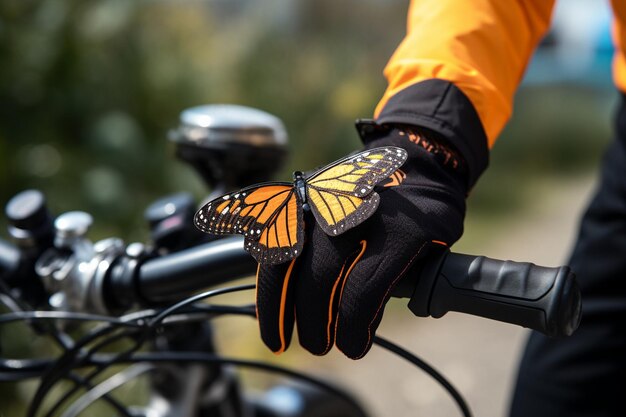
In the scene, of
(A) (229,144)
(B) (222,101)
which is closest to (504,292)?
(A) (229,144)

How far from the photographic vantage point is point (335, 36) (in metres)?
6.24

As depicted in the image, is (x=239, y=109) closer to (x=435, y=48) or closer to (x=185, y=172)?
(x=435, y=48)

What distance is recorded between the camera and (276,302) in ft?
2.78

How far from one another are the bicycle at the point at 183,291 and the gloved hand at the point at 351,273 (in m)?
0.04

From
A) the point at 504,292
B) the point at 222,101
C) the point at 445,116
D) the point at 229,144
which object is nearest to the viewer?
the point at 504,292

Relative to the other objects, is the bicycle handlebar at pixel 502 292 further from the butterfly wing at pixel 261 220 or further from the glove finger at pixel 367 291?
the butterfly wing at pixel 261 220

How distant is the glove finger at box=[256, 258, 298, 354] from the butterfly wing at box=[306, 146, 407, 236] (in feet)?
0.25

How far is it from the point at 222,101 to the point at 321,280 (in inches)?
158

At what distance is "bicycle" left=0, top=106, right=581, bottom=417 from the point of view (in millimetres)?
783

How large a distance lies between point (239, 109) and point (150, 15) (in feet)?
11.8

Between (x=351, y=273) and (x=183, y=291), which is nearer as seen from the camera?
(x=351, y=273)

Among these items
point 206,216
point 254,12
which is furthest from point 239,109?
point 254,12

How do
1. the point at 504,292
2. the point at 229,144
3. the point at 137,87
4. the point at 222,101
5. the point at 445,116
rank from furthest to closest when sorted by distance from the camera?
the point at 222,101
the point at 137,87
the point at 229,144
the point at 445,116
the point at 504,292

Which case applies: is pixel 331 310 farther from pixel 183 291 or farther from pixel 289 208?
pixel 183 291
